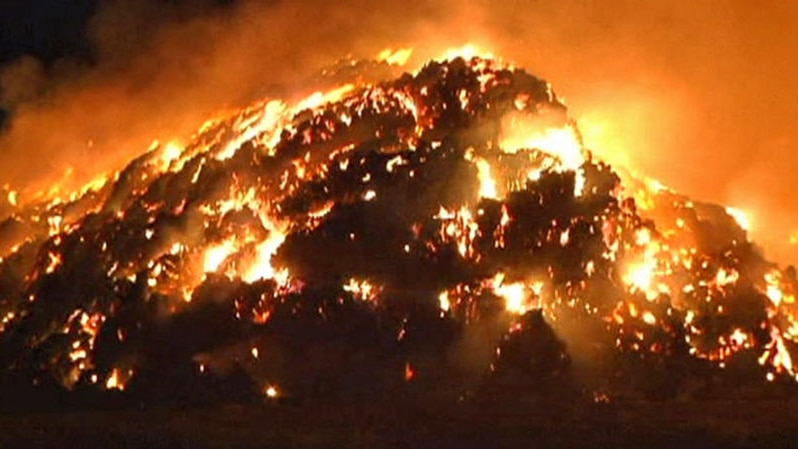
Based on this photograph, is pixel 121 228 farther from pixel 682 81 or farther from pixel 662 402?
pixel 682 81

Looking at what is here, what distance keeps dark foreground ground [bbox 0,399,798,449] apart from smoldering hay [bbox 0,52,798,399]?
892 millimetres

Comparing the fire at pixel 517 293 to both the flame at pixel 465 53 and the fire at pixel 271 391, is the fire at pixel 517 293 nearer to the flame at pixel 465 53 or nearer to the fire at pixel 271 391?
the fire at pixel 271 391

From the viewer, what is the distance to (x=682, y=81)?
2784 cm

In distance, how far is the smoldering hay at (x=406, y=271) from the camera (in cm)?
1872

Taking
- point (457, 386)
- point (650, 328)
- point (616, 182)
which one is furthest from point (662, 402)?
point (616, 182)

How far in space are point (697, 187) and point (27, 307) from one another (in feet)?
50.5

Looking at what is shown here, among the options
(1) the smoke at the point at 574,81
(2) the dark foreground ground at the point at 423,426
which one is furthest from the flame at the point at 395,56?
(2) the dark foreground ground at the point at 423,426

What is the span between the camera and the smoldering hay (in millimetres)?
18719

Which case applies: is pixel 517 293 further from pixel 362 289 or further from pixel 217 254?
pixel 217 254

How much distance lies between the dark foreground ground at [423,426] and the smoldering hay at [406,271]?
2.93 feet

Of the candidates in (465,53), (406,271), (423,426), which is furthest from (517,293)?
(465,53)

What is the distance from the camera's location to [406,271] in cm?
1970

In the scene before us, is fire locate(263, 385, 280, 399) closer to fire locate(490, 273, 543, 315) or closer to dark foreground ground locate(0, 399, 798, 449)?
dark foreground ground locate(0, 399, 798, 449)

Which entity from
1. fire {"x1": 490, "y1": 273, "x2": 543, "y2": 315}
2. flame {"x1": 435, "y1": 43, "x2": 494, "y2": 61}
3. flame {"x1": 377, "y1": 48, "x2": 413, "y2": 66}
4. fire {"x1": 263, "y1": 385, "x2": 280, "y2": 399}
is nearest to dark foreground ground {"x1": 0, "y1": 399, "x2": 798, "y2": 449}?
fire {"x1": 263, "y1": 385, "x2": 280, "y2": 399}
